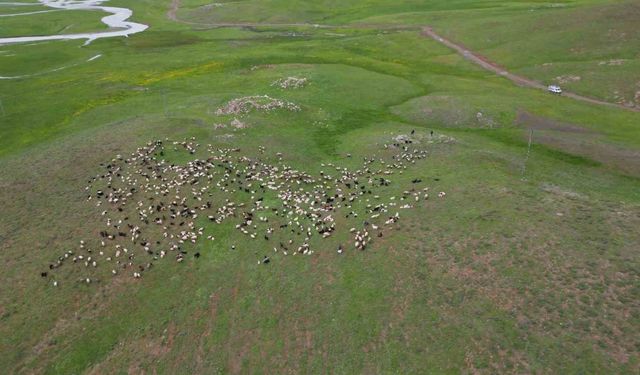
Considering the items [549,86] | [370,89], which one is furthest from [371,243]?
[549,86]

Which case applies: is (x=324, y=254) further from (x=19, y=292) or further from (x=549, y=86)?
(x=549, y=86)

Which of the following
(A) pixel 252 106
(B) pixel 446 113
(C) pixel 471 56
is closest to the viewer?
(A) pixel 252 106

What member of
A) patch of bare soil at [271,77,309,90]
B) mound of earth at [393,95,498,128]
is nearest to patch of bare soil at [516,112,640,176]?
mound of earth at [393,95,498,128]

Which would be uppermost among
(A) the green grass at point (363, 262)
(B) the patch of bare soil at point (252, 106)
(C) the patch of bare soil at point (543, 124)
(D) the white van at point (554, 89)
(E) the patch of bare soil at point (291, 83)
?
(E) the patch of bare soil at point (291, 83)

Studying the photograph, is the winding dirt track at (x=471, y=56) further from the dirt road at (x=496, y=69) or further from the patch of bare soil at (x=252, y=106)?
the patch of bare soil at (x=252, y=106)

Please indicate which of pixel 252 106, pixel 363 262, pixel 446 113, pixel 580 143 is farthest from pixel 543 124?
pixel 363 262

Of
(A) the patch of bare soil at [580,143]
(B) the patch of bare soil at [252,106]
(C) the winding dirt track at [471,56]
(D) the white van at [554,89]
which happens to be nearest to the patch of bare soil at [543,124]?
(A) the patch of bare soil at [580,143]

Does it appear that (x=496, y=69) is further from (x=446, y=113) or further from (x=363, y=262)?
(x=363, y=262)

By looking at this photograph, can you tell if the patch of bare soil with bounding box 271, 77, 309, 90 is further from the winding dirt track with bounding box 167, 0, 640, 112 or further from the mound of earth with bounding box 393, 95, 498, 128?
the winding dirt track with bounding box 167, 0, 640, 112
